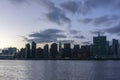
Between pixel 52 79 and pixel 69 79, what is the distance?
5.45 metres

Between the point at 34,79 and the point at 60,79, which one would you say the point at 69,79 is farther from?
the point at 34,79

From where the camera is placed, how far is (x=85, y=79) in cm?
8769

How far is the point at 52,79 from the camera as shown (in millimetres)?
89812

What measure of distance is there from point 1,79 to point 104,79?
32.3m

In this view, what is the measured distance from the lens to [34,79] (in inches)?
3433

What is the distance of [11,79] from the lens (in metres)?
88.7

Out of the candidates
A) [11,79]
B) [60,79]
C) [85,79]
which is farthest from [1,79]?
[85,79]

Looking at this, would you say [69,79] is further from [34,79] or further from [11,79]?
[11,79]

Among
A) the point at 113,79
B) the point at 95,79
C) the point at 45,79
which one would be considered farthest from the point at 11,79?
the point at 113,79

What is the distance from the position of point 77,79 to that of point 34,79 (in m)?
13.4

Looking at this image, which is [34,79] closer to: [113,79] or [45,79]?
[45,79]

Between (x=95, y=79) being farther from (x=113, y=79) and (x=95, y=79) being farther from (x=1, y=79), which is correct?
(x=1, y=79)

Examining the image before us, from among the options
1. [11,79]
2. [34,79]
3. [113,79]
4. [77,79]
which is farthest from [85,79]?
[11,79]

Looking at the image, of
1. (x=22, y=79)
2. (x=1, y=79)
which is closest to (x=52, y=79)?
(x=22, y=79)
